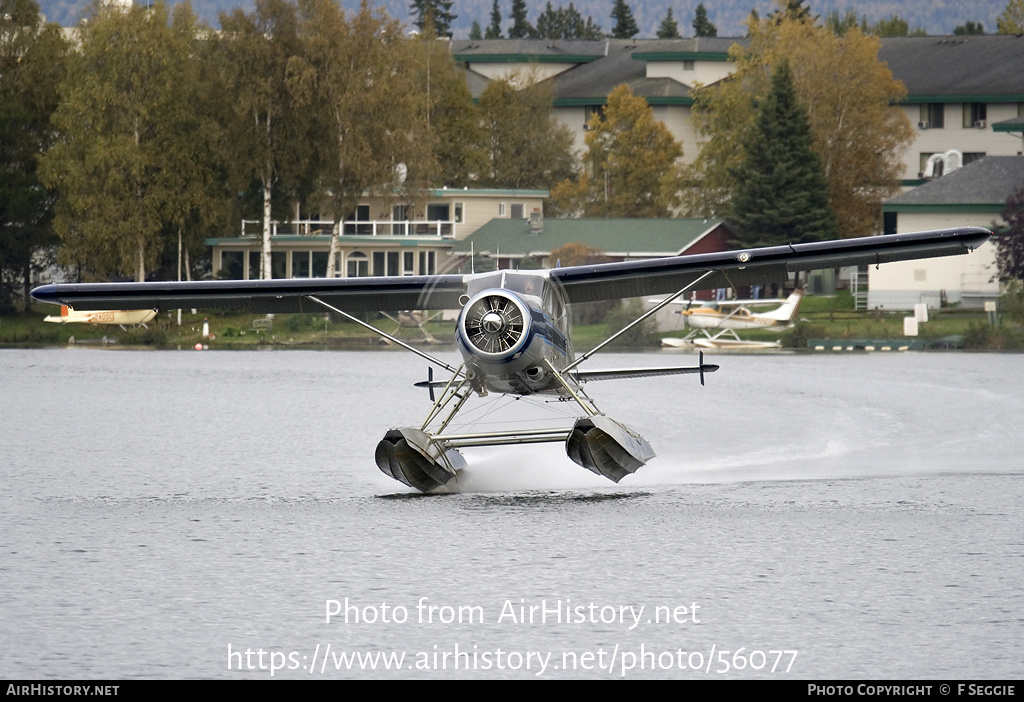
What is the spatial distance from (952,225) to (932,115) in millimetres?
19073

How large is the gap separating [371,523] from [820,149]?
4806cm

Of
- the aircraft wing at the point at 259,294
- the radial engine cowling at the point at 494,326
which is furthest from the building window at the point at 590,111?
the radial engine cowling at the point at 494,326

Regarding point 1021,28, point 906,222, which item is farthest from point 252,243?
point 1021,28

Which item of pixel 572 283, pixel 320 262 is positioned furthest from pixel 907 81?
pixel 572 283

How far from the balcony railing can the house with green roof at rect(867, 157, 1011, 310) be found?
17976mm

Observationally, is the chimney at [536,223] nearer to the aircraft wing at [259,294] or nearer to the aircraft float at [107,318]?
the aircraft float at [107,318]

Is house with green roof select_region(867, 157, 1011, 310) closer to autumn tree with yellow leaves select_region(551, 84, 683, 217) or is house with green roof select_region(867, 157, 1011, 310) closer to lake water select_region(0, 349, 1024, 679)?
autumn tree with yellow leaves select_region(551, 84, 683, 217)

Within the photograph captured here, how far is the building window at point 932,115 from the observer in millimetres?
71188

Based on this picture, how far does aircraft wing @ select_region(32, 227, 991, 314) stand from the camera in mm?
18125

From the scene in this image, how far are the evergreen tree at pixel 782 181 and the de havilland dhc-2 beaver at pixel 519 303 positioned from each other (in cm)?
3895

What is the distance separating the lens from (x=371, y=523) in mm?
17203

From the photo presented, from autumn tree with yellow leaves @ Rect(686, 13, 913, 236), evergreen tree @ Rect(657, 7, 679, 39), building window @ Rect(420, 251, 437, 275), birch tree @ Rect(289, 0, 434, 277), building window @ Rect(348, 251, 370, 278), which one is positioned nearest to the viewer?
birch tree @ Rect(289, 0, 434, 277)

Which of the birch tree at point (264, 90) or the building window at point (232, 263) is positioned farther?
the building window at point (232, 263)

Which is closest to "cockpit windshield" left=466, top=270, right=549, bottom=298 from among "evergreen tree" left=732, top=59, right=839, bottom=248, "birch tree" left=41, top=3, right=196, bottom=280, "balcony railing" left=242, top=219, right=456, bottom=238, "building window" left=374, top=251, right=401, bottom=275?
"birch tree" left=41, top=3, right=196, bottom=280
